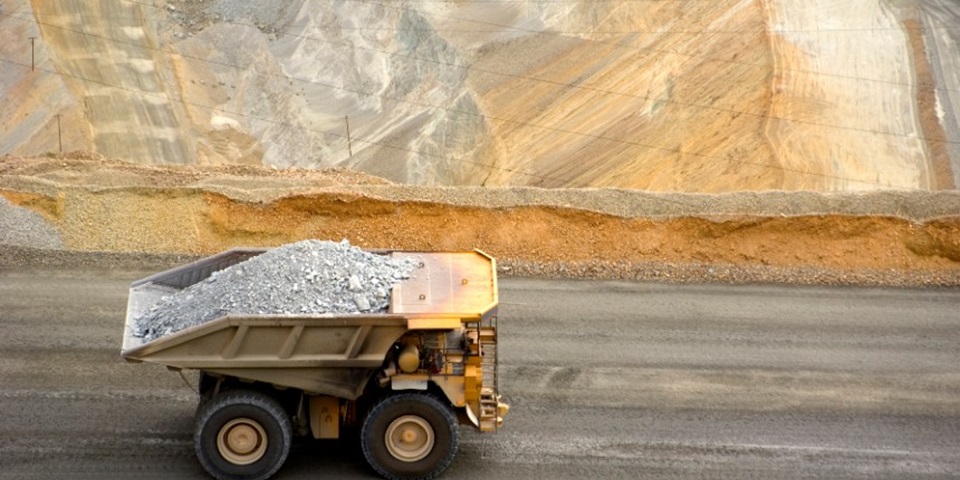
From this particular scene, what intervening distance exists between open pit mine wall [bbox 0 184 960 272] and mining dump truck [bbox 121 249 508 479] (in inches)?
240

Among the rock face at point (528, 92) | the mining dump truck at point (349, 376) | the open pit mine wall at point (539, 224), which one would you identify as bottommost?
the mining dump truck at point (349, 376)

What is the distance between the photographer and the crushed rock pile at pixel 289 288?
9.84m

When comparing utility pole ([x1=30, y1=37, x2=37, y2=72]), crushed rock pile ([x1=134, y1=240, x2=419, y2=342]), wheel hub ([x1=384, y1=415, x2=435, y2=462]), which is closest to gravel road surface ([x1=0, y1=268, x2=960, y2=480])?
wheel hub ([x1=384, y1=415, x2=435, y2=462])

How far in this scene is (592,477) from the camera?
1044cm

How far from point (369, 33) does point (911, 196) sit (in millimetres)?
21211

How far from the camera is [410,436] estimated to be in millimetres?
10016

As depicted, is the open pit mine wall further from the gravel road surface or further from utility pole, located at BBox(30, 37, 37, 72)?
utility pole, located at BBox(30, 37, 37, 72)

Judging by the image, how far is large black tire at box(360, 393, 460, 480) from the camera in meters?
9.91

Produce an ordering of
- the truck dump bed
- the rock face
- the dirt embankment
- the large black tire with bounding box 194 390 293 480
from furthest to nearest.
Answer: the rock face → the dirt embankment → the large black tire with bounding box 194 390 293 480 → the truck dump bed

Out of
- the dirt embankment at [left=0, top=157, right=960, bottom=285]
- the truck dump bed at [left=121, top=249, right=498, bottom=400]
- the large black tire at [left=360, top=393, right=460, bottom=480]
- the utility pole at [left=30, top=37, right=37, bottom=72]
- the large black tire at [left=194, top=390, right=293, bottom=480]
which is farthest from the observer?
the utility pole at [left=30, top=37, right=37, bottom=72]

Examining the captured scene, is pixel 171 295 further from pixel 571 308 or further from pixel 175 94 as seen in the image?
pixel 175 94

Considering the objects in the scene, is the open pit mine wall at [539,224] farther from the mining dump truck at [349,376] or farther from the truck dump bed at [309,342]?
the truck dump bed at [309,342]

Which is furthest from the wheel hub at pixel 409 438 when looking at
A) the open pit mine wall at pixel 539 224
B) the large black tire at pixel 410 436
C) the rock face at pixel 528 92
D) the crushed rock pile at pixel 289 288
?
the rock face at pixel 528 92

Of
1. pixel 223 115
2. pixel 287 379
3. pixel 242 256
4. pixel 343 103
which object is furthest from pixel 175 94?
pixel 287 379
